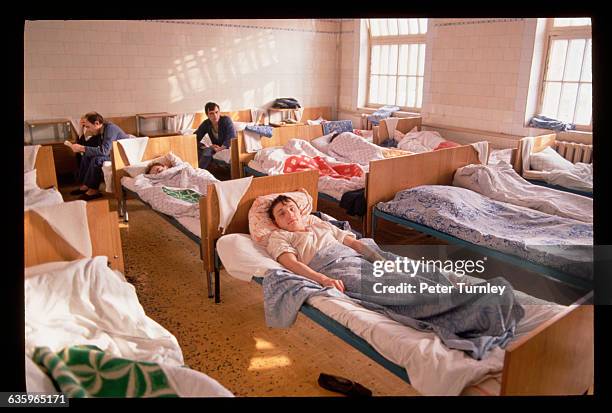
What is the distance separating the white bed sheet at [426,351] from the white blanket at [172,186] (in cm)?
152

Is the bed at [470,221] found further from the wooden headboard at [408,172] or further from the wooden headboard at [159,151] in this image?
the wooden headboard at [159,151]

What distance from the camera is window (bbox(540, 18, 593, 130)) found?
4570 mm

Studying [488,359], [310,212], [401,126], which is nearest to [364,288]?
[488,359]

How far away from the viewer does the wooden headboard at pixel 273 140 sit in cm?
459

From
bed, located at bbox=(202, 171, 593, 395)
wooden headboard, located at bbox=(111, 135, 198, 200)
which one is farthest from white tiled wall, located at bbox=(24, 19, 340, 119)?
bed, located at bbox=(202, 171, 593, 395)

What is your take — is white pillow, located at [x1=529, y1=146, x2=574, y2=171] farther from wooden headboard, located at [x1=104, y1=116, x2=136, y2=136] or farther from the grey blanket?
wooden headboard, located at [x1=104, y1=116, x2=136, y2=136]

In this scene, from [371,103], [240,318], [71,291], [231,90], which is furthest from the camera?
[371,103]

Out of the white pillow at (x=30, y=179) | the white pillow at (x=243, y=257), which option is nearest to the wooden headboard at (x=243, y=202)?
the white pillow at (x=243, y=257)

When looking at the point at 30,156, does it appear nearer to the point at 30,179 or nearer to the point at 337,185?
the point at 30,179

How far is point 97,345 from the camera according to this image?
166cm

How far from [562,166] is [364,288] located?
2.94m
